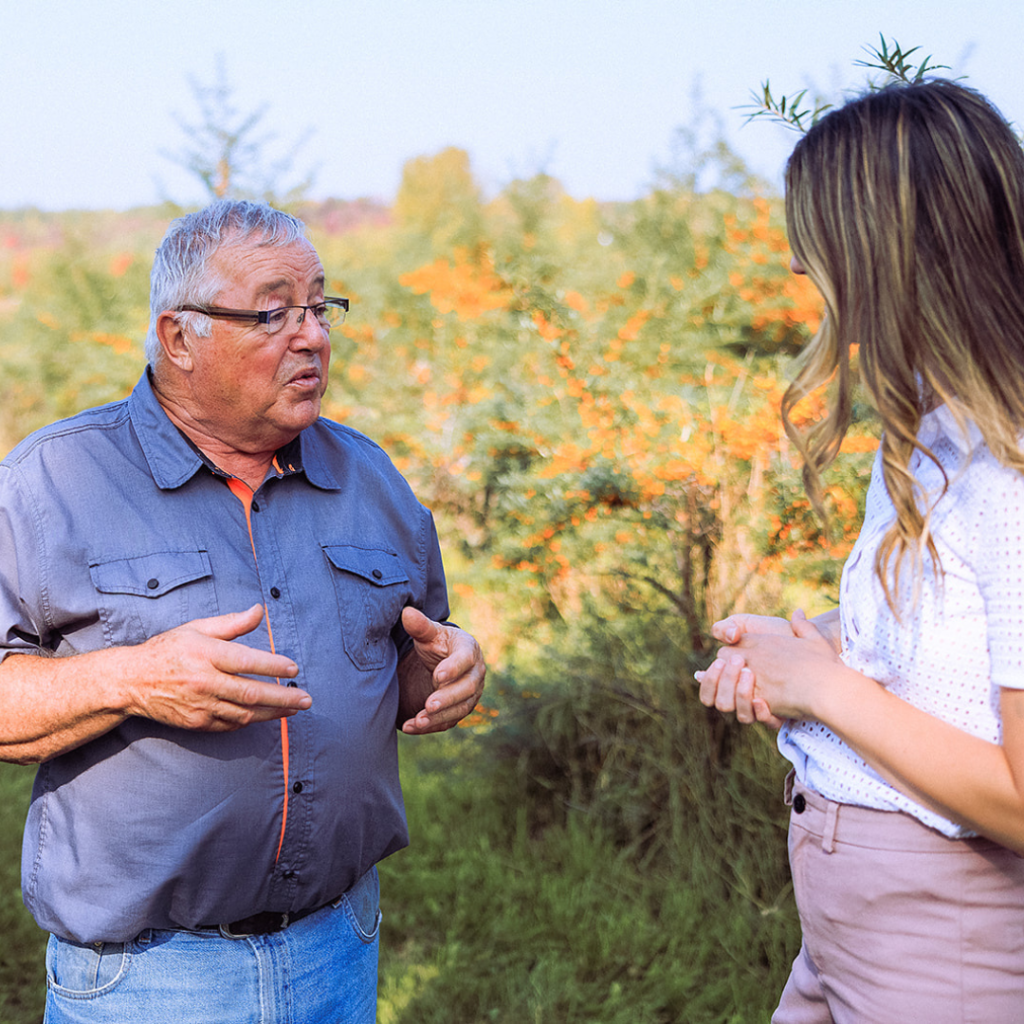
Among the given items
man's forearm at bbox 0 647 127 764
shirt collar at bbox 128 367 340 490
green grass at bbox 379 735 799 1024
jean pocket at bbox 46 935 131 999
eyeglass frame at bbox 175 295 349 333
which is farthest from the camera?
green grass at bbox 379 735 799 1024

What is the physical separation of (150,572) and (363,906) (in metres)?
0.78

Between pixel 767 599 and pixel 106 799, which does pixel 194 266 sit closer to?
pixel 106 799

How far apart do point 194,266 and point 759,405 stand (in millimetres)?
2813

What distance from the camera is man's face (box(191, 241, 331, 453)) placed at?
5.97ft

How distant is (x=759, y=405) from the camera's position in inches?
162

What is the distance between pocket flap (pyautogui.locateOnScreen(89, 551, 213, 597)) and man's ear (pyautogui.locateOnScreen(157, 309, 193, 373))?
392mm

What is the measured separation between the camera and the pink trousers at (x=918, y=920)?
1.23m

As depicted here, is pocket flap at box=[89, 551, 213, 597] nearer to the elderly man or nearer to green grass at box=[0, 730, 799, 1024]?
the elderly man

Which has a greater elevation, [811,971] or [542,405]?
[542,405]

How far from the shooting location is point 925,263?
1217 millimetres

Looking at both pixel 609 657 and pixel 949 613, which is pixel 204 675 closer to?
pixel 949 613

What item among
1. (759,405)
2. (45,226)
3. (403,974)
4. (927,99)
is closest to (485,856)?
(403,974)

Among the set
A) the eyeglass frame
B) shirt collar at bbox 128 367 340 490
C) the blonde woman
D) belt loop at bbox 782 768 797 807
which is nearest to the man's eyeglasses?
the eyeglass frame

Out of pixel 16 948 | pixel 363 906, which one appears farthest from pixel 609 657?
pixel 16 948
